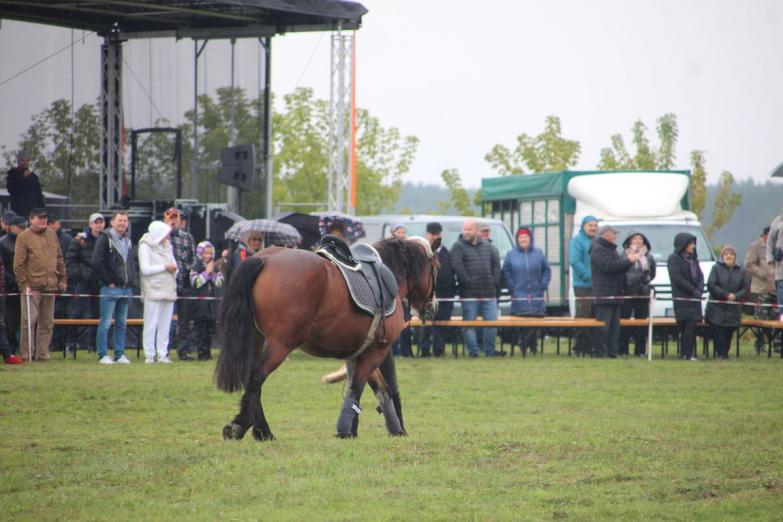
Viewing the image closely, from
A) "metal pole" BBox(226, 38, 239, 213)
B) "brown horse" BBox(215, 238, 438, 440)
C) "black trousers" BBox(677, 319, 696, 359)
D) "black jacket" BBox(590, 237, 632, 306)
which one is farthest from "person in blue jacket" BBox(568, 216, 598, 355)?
"brown horse" BBox(215, 238, 438, 440)

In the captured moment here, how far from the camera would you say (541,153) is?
4612 cm

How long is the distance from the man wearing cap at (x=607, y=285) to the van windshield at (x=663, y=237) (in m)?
3.45

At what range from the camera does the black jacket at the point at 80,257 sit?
1888 cm

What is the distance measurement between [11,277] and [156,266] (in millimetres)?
2035

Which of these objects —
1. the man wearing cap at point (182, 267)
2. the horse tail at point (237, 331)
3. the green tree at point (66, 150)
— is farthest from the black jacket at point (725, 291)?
the horse tail at point (237, 331)

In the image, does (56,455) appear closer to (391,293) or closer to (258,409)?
(258,409)

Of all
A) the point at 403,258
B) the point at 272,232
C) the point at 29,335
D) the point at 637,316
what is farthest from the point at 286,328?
the point at 637,316

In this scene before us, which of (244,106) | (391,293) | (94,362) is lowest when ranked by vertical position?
(94,362)

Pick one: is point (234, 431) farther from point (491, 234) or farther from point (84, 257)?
point (491, 234)

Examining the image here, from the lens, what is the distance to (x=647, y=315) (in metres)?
21.2

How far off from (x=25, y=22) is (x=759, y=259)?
13.9 metres

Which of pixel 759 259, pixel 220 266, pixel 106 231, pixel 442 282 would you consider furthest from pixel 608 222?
pixel 106 231

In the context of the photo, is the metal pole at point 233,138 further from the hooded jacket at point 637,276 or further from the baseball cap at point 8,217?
the hooded jacket at point 637,276

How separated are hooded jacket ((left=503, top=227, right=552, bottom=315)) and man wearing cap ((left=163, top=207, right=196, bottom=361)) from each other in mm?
5269
